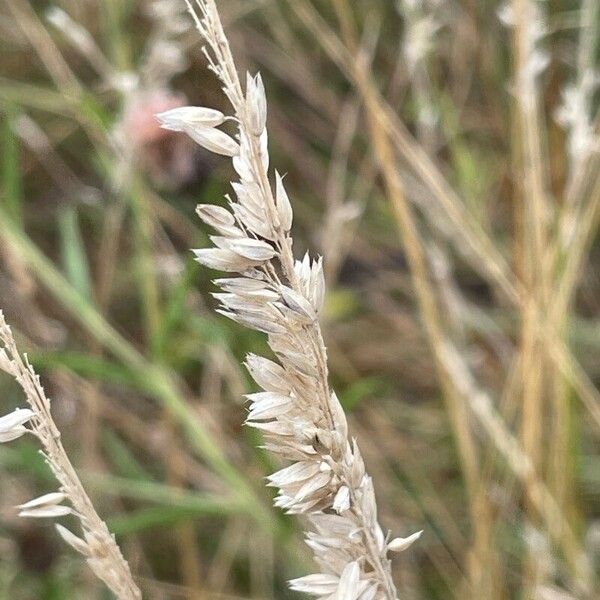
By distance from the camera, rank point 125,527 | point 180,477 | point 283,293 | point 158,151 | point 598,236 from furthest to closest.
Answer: point 598,236 < point 158,151 < point 180,477 < point 125,527 < point 283,293

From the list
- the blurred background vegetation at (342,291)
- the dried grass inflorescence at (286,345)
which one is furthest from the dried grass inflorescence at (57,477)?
the blurred background vegetation at (342,291)

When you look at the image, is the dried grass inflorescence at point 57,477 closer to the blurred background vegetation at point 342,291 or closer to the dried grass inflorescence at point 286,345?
the dried grass inflorescence at point 286,345

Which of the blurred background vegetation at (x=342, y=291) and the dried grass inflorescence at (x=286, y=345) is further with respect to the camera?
the blurred background vegetation at (x=342, y=291)

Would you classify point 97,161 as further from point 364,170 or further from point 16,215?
point 364,170

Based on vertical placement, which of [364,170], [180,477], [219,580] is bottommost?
[219,580]

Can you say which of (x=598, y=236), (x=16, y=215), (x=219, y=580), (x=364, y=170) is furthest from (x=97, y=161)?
(x=598, y=236)
